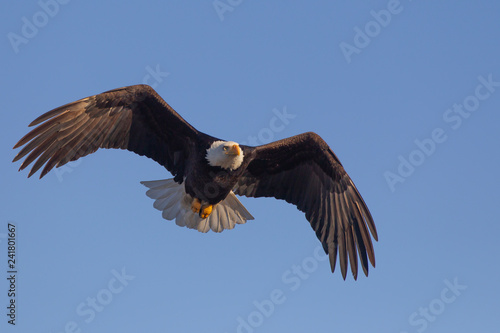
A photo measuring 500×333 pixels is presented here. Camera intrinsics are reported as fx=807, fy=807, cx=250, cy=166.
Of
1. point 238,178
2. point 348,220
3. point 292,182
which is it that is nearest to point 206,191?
point 238,178

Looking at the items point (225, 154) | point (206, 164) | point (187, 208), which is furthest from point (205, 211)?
point (225, 154)

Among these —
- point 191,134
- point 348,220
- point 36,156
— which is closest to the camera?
point 36,156

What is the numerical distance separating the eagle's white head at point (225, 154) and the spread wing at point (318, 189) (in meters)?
0.67

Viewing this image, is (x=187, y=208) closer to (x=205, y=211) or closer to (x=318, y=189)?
(x=205, y=211)

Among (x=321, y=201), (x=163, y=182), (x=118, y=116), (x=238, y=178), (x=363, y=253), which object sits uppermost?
(x=118, y=116)

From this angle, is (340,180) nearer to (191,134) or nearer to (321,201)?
(321,201)

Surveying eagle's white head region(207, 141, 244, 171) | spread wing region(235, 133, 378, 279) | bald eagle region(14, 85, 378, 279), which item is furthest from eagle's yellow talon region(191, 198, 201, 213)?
eagle's white head region(207, 141, 244, 171)

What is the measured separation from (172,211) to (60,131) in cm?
200

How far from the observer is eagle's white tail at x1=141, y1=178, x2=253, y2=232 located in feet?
33.4

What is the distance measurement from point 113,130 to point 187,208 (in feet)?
5.25

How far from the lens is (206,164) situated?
9273mm

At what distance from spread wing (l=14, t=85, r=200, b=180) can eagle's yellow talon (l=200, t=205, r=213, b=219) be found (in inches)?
26.9

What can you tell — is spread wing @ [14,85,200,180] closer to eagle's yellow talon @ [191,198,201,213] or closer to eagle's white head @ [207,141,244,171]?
eagle's white head @ [207,141,244,171]

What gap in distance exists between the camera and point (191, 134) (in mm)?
9430
